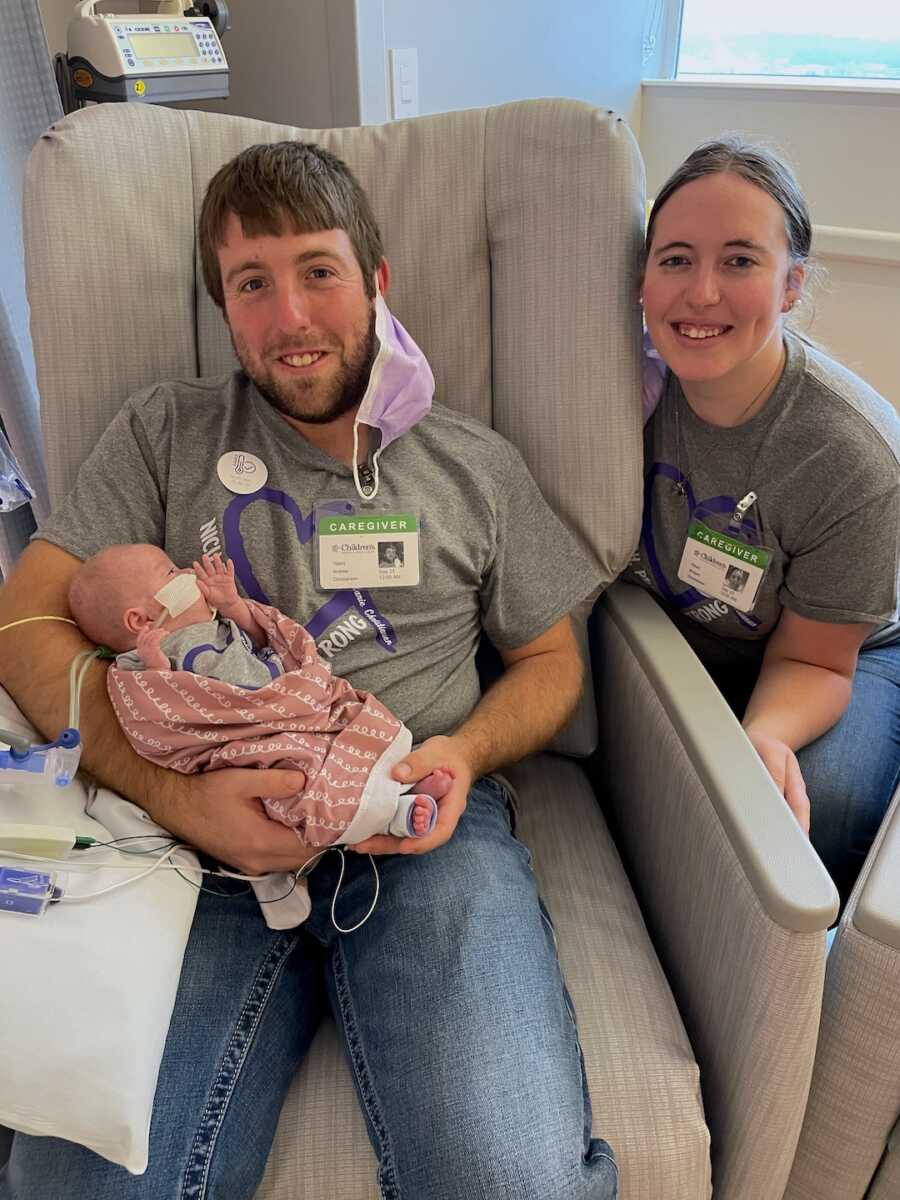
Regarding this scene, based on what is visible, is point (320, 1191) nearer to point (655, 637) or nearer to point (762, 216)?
point (655, 637)

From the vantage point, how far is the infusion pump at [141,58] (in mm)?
1639

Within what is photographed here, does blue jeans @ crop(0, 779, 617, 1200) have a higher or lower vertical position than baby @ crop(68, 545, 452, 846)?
lower

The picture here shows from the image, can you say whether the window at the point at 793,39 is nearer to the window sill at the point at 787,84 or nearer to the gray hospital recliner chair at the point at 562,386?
the window sill at the point at 787,84

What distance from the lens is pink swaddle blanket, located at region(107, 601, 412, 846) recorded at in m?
1.03

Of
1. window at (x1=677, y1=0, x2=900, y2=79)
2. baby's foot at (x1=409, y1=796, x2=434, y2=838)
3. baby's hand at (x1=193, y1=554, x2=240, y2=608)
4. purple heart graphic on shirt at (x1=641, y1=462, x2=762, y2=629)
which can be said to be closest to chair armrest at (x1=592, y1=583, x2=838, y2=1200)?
purple heart graphic on shirt at (x1=641, y1=462, x2=762, y2=629)

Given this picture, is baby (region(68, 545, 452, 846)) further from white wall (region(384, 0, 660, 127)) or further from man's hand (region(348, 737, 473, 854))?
white wall (region(384, 0, 660, 127))

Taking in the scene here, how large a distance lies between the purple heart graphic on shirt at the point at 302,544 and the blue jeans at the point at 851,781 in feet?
2.15

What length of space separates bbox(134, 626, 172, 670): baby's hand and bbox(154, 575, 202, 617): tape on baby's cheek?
0.12 feet

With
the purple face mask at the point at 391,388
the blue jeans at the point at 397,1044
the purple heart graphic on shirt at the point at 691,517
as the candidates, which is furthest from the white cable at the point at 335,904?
the purple heart graphic on shirt at the point at 691,517

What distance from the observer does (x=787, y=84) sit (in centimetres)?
257

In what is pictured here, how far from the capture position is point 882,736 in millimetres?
1405

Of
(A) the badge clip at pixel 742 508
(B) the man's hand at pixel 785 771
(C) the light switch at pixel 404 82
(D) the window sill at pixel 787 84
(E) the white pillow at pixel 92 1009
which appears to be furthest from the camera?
(D) the window sill at pixel 787 84

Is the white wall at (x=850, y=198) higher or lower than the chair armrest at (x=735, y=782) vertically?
higher

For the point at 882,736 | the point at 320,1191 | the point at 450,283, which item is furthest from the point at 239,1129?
the point at 450,283
